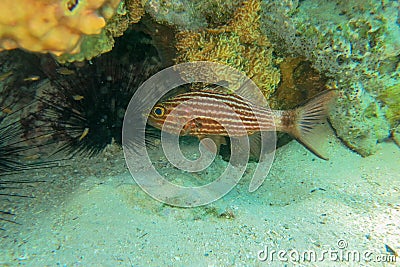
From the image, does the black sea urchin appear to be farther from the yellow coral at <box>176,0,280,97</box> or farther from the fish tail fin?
the fish tail fin

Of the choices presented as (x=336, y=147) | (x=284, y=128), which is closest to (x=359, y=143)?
(x=336, y=147)

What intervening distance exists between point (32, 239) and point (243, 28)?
307cm

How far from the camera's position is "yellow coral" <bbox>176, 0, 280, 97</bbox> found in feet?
11.3

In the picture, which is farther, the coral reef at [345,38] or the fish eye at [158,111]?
the fish eye at [158,111]

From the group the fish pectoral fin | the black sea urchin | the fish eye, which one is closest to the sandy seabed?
the black sea urchin

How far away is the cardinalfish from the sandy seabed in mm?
711

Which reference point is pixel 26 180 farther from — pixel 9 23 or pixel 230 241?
pixel 230 241

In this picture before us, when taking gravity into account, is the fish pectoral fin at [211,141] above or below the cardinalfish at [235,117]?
below

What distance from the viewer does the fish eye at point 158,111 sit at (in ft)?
11.7

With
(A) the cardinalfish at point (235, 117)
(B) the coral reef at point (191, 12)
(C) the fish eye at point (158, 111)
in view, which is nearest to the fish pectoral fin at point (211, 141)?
(A) the cardinalfish at point (235, 117)

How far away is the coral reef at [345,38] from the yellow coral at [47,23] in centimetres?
209

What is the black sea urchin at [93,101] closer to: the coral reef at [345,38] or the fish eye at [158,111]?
the fish eye at [158,111]

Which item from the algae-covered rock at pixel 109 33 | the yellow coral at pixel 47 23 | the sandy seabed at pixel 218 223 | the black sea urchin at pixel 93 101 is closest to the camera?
the yellow coral at pixel 47 23

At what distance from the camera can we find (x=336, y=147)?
4.45 metres
